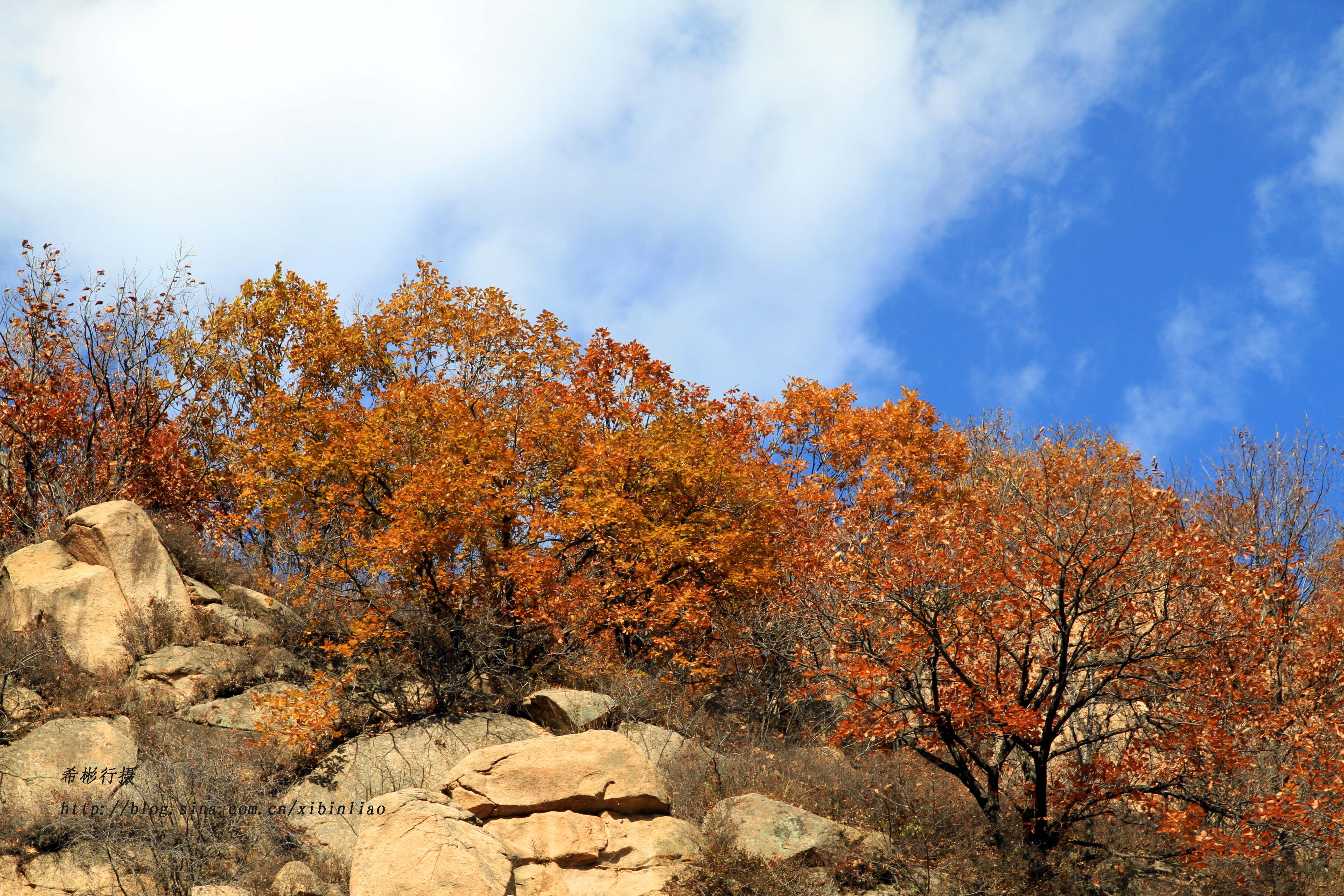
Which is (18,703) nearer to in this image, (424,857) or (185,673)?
(185,673)

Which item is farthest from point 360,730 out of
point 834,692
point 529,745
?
point 834,692

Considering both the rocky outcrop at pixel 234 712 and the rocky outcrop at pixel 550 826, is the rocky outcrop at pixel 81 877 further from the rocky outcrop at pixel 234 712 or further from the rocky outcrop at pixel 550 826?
the rocky outcrop at pixel 234 712

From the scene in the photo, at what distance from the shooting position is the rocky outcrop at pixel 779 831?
14844mm

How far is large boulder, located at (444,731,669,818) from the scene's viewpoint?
1522 cm

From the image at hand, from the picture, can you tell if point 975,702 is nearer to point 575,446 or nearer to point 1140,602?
point 1140,602

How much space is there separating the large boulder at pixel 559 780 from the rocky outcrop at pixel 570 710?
3.80 metres

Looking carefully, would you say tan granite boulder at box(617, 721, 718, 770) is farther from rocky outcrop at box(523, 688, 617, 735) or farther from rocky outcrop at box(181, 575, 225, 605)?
rocky outcrop at box(181, 575, 225, 605)

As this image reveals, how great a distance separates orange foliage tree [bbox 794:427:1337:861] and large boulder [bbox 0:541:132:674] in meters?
15.3

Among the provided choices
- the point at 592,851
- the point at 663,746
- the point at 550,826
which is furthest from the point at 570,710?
the point at 592,851

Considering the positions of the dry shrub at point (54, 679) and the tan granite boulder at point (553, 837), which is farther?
the dry shrub at point (54, 679)

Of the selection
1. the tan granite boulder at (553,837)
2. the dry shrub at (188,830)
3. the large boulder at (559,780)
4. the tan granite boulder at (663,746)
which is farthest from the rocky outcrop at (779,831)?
the dry shrub at (188,830)

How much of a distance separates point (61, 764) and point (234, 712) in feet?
10.5

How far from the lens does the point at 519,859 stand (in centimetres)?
1468

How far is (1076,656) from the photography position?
48.2ft
